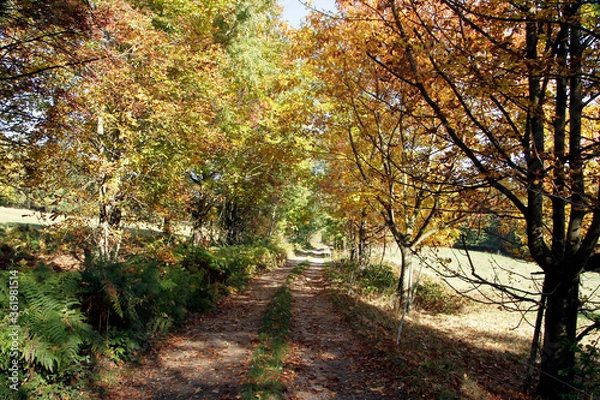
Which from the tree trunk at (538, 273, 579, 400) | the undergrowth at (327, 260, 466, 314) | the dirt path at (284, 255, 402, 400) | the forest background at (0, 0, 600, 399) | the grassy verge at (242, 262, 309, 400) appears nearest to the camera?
the forest background at (0, 0, 600, 399)

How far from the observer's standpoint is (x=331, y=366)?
610cm

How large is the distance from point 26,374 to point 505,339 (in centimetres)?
1210

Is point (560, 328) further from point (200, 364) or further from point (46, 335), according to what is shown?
point (46, 335)

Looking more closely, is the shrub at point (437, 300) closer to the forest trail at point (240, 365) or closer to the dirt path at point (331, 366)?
the dirt path at point (331, 366)

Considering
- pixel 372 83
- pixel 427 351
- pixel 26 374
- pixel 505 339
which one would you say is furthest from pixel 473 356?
pixel 26 374

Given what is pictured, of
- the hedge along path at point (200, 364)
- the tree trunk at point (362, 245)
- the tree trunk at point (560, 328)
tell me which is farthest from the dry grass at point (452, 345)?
the tree trunk at point (362, 245)

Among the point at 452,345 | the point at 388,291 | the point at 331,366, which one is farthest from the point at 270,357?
the point at 388,291

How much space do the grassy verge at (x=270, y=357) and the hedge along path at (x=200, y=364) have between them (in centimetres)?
24

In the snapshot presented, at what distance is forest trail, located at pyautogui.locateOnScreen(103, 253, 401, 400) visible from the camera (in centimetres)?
491

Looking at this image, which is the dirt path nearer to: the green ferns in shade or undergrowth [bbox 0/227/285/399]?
undergrowth [bbox 0/227/285/399]

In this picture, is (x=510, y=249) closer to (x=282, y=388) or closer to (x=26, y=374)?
(x=282, y=388)

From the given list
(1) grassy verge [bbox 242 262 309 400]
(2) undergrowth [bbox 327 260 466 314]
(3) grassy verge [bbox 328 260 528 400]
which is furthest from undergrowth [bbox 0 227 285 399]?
(2) undergrowth [bbox 327 260 466 314]

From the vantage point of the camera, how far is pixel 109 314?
18.0 feet

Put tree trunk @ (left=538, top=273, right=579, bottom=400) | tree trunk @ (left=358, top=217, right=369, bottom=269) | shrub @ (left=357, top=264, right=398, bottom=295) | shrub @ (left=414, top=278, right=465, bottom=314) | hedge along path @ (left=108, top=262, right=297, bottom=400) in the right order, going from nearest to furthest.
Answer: tree trunk @ (left=538, top=273, right=579, bottom=400)
hedge along path @ (left=108, top=262, right=297, bottom=400)
shrub @ (left=357, top=264, right=398, bottom=295)
shrub @ (left=414, top=278, right=465, bottom=314)
tree trunk @ (left=358, top=217, right=369, bottom=269)
